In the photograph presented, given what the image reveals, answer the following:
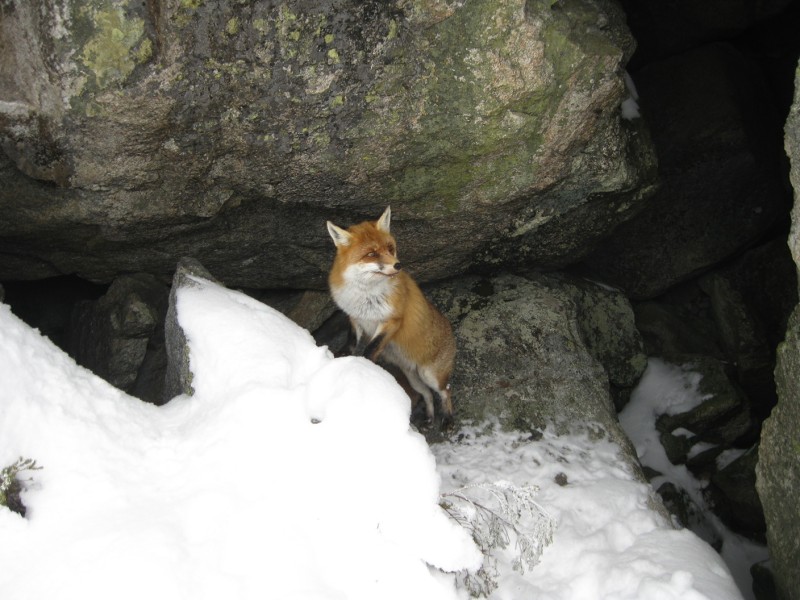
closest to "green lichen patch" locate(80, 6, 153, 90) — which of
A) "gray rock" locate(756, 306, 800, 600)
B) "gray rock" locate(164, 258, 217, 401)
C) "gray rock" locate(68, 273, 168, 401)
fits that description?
"gray rock" locate(164, 258, 217, 401)

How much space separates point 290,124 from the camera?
4.75 metres

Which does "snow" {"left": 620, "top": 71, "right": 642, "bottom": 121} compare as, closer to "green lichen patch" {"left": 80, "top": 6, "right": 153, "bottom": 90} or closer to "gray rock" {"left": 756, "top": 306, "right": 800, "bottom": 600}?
"gray rock" {"left": 756, "top": 306, "right": 800, "bottom": 600}

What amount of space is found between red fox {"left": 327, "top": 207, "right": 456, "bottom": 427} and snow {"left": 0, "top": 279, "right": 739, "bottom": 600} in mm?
878

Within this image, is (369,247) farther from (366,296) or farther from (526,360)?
(526,360)

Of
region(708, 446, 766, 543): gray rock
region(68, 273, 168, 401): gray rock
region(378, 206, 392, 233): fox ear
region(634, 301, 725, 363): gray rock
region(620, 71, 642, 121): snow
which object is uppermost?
region(620, 71, 642, 121): snow

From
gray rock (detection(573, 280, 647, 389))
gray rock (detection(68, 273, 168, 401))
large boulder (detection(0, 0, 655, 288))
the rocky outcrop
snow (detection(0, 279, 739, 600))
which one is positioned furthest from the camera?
gray rock (detection(573, 280, 647, 389))

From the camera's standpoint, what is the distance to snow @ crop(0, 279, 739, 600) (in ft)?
10.1

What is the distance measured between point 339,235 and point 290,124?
0.84m

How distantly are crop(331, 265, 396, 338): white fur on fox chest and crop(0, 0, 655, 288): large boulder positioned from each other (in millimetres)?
585

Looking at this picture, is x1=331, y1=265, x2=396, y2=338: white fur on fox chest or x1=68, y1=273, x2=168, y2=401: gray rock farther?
x1=68, y1=273, x2=168, y2=401: gray rock

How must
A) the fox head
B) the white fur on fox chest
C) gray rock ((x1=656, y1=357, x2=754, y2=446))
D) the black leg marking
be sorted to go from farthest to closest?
1. gray rock ((x1=656, y1=357, x2=754, y2=446))
2. the black leg marking
3. the white fur on fox chest
4. the fox head

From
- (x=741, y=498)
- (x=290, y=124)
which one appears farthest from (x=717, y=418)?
(x=290, y=124)

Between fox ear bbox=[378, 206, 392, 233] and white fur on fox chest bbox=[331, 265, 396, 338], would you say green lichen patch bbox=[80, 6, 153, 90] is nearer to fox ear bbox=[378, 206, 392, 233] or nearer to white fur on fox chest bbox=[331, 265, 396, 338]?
fox ear bbox=[378, 206, 392, 233]

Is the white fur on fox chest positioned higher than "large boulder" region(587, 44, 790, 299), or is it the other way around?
"large boulder" region(587, 44, 790, 299)
